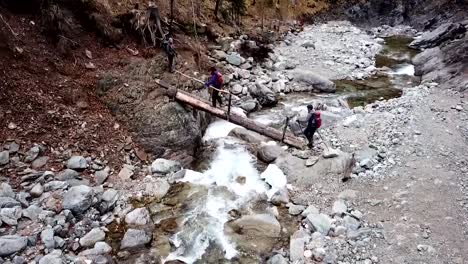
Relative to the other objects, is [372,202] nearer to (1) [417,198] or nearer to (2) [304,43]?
(1) [417,198]

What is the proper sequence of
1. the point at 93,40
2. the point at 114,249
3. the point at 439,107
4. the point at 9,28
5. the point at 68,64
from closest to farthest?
the point at 114,249 → the point at 9,28 → the point at 68,64 → the point at 93,40 → the point at 439,107

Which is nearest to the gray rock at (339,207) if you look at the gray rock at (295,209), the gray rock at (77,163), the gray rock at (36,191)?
the gray rock at (295,209)

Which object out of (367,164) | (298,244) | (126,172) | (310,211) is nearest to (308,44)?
(367,164)

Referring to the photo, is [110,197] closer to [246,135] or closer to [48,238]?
[48,238]

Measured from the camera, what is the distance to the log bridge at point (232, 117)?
15695mm

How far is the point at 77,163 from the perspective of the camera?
42.9ft

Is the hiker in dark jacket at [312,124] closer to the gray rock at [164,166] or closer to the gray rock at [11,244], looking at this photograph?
the gray rock at [164,166]

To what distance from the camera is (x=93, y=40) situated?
1703 cm

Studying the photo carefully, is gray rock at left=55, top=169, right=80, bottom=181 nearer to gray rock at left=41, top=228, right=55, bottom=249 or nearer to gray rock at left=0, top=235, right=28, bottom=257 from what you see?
gray rock at left=41, top=228, right=55, bottom=249

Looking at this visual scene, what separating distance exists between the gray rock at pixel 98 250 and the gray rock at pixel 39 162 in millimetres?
3841

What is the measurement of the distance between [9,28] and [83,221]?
26.7 feet

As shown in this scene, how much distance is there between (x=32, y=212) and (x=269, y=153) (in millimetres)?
8704

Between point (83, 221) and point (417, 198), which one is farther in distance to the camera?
point (417, 198)

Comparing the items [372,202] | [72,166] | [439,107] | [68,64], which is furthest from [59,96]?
[439,107]
